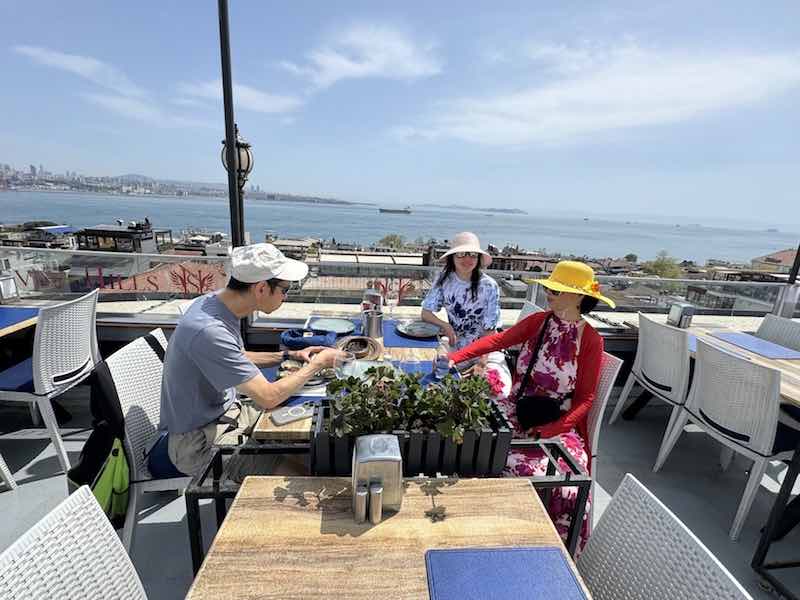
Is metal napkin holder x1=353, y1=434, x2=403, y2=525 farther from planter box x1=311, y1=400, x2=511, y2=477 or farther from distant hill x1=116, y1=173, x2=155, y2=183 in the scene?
distant hill x1=116, y1=173, x2=155, y2=183

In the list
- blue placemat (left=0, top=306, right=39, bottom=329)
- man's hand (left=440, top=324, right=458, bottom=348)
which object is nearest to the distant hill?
blue placemat (left=0, top=306, right=39, bottom=329)

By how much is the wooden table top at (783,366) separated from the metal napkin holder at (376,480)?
2419 millimetres

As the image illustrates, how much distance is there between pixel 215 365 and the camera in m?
1.42

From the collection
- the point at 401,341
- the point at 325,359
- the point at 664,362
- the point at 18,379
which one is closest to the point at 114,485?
the point at 325,359

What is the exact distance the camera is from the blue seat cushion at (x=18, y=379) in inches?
91.9

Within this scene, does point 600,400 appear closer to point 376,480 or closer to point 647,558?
point 647,558

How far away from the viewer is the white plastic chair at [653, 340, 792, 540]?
2.09 meters

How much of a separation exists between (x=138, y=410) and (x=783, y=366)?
395 cm

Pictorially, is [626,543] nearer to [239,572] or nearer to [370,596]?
[370,596]

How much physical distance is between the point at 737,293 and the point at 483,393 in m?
4.62

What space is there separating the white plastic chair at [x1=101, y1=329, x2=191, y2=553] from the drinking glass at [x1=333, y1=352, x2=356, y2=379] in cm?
79

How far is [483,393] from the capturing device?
3.56ft

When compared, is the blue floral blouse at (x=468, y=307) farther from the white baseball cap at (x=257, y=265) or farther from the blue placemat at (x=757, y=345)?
the blue placemat at (x=757, y=345)

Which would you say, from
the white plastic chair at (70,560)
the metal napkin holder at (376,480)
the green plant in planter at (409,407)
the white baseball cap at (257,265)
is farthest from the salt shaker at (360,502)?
the white baseball cap at (257,265)
